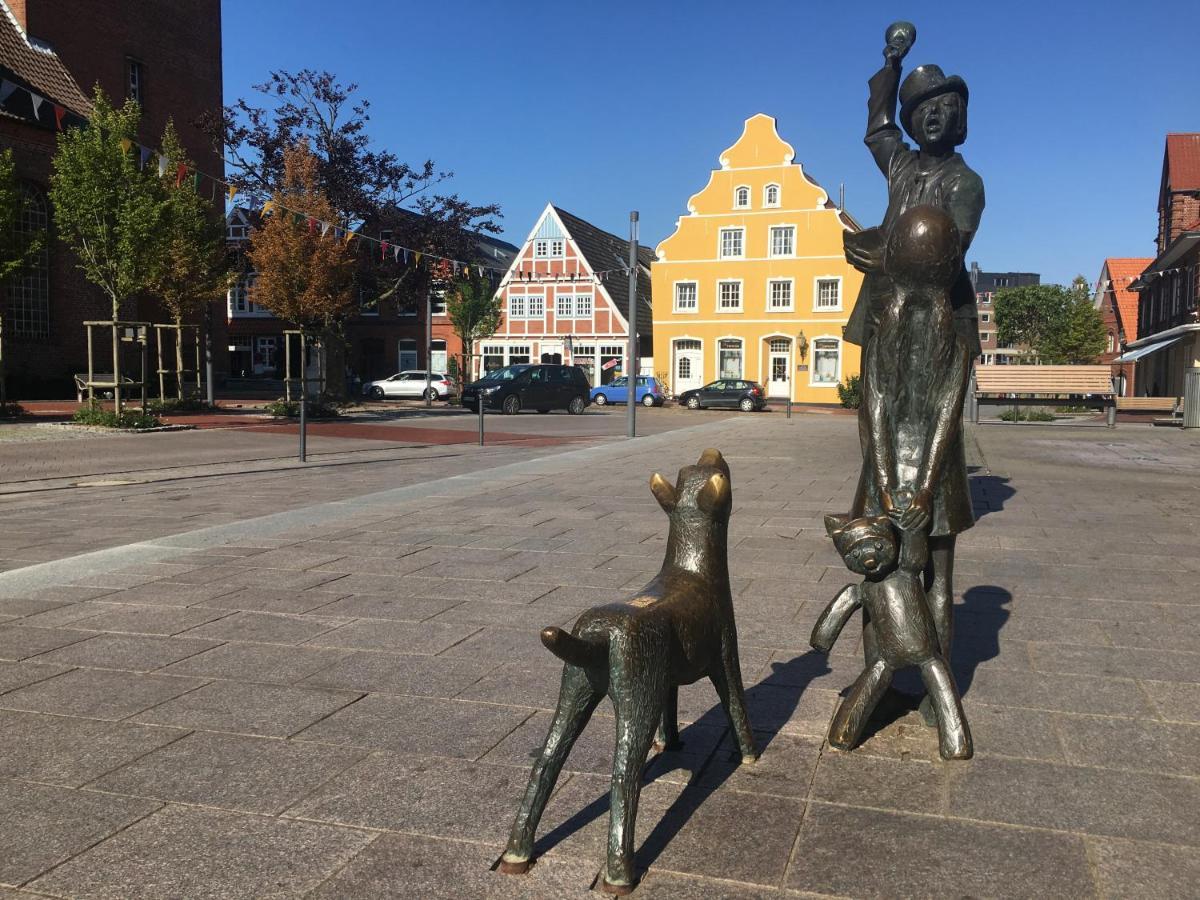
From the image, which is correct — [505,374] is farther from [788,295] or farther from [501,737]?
[501,737]

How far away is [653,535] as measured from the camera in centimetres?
773

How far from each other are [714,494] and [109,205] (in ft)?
70.8

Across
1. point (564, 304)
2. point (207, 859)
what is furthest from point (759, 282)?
point (207, 859)

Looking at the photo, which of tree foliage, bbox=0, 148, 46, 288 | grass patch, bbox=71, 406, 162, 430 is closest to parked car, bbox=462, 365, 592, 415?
grass patch, bbox=71, 406, 162, 430

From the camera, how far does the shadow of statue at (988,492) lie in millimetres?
9664

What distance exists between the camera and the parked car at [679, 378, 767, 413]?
131 ft

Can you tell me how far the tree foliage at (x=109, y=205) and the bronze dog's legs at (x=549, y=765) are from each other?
21.1 metres

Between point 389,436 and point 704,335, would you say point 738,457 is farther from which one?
point 704,335

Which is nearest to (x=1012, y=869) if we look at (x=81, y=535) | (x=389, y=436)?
(x=81, y=535)

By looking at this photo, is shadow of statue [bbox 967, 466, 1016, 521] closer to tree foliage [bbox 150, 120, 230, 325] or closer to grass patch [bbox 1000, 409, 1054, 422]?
grass patch [bbox 1000, 409, 1054, 422]

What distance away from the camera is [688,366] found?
4972 centimetres

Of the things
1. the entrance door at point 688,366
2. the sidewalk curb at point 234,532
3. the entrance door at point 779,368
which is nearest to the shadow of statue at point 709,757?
the sidewalk curb at point 234,532

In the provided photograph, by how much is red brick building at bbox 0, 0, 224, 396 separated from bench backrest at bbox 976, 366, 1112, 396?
26726mm

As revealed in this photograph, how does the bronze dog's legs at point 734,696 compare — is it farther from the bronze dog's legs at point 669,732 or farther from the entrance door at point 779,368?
the entrance door at point 779,368
